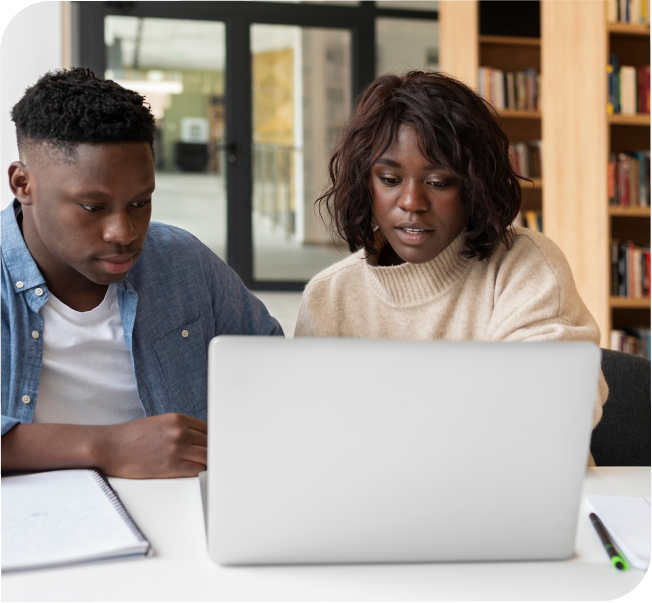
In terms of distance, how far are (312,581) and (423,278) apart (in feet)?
2.44

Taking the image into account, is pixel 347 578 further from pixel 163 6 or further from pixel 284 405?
pixel 163 6

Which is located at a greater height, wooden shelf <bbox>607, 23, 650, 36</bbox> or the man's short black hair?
wooden shelf <bbox>607, 23, 650, 36</bbox>

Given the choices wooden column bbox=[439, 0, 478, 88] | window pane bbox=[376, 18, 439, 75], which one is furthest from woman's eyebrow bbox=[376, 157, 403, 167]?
window pane bbox=[376, 18, 439, 75]

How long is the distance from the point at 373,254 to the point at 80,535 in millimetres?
836

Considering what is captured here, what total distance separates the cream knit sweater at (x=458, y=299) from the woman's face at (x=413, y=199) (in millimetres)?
83

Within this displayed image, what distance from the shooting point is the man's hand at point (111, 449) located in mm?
945

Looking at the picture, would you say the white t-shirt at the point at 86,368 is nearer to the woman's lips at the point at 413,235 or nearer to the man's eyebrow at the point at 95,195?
the man's eyebrow at the point at 95,195

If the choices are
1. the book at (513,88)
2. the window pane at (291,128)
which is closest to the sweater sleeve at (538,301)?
the book at (513,88)

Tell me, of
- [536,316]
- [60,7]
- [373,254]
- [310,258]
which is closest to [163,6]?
[60,7]

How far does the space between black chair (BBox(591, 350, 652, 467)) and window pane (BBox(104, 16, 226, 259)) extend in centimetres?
428

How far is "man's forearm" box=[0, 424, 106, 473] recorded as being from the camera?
94 centimetres

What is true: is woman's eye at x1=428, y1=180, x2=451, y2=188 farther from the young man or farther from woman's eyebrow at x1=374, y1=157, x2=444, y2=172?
the young man

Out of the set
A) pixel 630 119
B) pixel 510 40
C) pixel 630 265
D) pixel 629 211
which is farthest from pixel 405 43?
pixel 630 265

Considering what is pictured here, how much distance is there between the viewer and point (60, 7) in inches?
185
